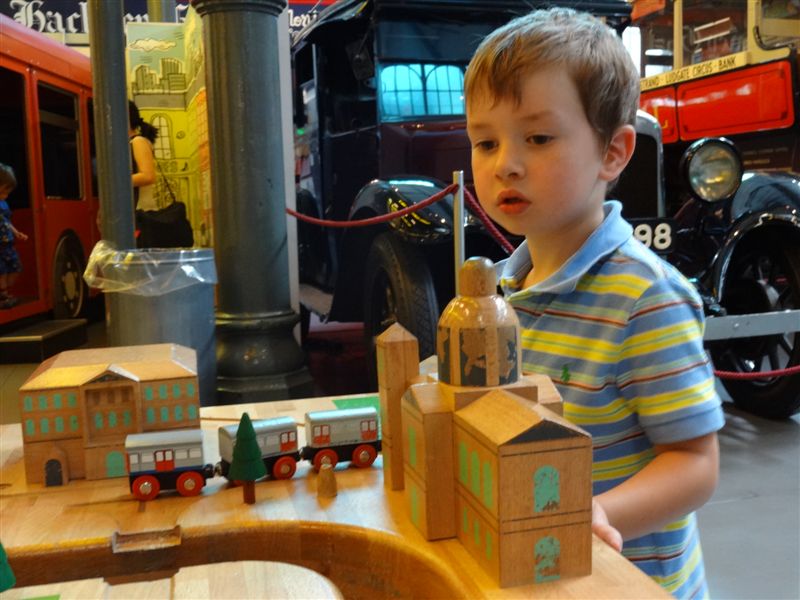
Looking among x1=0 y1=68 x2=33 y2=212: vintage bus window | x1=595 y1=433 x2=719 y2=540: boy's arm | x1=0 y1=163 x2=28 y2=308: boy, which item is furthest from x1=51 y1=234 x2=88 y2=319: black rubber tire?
x1=595 y1=433 x2=719 y2=540: boy's arm

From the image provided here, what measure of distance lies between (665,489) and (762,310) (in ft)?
10.9

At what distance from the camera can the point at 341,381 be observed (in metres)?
4.68

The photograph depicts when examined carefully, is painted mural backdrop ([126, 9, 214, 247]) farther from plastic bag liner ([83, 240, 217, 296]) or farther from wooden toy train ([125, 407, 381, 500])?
wooden toy train ([125, 407, 381, 500])

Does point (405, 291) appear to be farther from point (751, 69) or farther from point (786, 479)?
point (751, 69)

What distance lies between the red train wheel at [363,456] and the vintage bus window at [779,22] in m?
6.00

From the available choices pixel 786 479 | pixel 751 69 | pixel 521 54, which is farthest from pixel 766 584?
pixel 751 69

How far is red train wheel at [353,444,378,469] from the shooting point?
1.14 metres

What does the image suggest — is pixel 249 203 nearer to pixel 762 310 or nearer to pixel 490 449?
pixel 762 310

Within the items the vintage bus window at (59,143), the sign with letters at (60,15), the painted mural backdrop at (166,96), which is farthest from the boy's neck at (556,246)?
the sign with letters at (60,15)

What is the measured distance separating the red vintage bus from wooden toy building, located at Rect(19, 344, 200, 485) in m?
4.69

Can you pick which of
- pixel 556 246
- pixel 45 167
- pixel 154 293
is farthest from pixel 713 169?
pixel 45 167

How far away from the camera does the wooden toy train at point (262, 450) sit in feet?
3.43

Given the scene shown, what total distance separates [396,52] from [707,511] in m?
2.43

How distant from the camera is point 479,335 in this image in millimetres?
806
